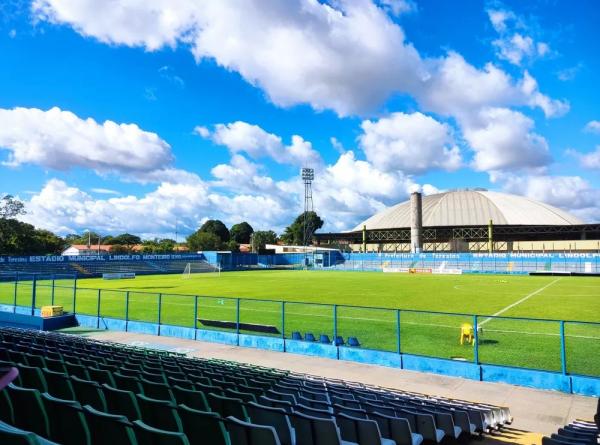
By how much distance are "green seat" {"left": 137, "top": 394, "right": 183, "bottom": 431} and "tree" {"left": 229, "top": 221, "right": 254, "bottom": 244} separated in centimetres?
18153

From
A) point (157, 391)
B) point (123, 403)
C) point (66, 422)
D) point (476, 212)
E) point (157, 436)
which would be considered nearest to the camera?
point (157, 436)

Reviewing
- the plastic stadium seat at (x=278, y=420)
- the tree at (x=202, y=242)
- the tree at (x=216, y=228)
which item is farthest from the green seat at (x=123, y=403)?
the tree at (x=216, y=228)

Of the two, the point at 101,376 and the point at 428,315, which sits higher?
the point at 101,376

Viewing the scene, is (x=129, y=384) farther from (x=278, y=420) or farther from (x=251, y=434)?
(x=251, y=434)

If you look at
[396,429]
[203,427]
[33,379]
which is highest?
[203,427]

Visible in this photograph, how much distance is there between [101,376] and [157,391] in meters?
1.34

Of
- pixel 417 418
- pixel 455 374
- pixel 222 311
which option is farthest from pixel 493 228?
pixel 417 418

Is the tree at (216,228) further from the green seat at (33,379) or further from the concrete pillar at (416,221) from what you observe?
the green seat at (33,379)

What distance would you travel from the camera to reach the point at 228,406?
5152 mm

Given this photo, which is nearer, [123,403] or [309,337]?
[123,403]

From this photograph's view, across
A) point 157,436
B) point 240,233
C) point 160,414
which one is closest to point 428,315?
point 160,414

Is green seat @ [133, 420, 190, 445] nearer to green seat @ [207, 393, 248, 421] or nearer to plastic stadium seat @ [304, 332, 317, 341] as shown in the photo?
green seat @ [207, 393, 248, 421]

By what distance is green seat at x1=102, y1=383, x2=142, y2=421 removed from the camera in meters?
4.45

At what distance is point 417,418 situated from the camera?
6629 mm
